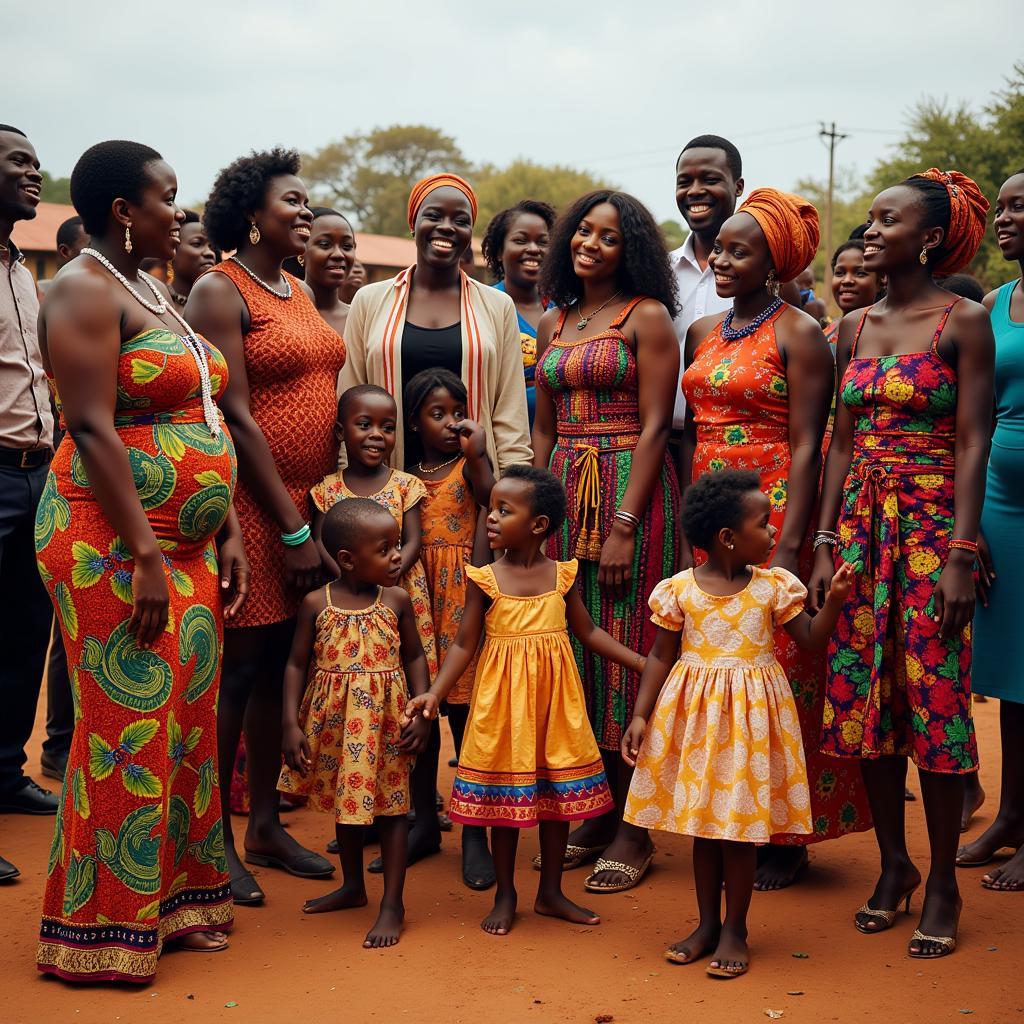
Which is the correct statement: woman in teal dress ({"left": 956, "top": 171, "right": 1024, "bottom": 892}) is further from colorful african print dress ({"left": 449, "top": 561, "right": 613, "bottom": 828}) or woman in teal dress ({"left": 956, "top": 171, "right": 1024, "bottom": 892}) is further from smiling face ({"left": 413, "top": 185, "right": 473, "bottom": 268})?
smiling face ({"left": 413, "top": 185, "right": 473, "bottom": 268})

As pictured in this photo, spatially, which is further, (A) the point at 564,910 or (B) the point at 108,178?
(A) the point at 564,910

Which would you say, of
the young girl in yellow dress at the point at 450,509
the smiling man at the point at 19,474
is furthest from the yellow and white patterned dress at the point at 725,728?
the smiling man at the point at 19,474

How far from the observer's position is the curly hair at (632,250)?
4.86 metres

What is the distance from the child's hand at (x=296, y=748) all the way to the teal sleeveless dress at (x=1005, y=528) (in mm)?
2733

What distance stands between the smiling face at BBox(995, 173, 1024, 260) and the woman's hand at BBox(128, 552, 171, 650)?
340cm

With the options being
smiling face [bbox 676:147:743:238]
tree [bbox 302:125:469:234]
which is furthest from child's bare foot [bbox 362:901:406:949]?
tree [bbox 302:125:469:234]

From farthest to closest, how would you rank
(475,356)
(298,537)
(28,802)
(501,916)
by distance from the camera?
(28,802) < (475,356) < (298,537) < (501,916)

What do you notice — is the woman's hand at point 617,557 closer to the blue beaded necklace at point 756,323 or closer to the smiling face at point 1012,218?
the blue beaded necklace at point 756,323

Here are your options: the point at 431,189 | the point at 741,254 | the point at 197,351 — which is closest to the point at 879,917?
the point at 741,254

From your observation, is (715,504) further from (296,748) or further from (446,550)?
(296,748)

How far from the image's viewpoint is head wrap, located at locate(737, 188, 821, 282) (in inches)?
180

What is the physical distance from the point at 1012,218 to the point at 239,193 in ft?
9.96

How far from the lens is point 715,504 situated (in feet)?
13.1

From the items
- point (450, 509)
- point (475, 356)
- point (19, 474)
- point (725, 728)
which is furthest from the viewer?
point (19, 474)
